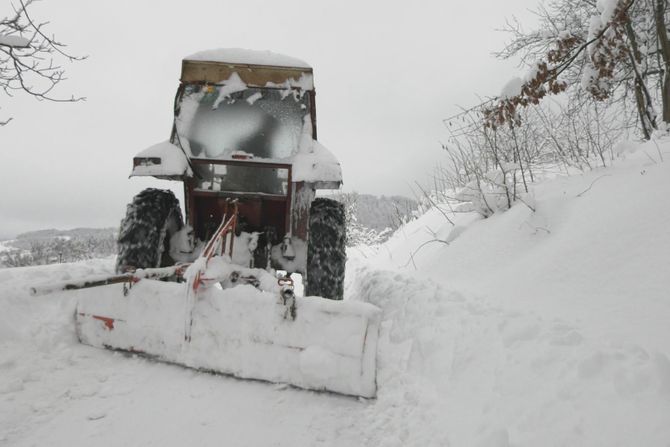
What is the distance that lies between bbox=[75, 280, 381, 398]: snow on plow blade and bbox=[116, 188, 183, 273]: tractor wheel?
36 cm

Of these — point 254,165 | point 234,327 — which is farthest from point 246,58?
point 234,327

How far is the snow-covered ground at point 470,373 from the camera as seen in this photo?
1598 mm

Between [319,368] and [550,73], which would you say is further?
[550,73]

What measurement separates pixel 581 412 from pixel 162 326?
2505mm

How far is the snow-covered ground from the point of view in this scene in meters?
1.60

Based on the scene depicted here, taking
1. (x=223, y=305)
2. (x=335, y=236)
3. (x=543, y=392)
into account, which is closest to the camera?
(x=543, y=392)

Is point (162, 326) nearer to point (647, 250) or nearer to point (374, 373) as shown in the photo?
point (374, 373)

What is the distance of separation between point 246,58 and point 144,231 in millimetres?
2013

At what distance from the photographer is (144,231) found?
127 inches

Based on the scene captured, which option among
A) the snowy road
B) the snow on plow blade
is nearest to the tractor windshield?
the snow on plow blade

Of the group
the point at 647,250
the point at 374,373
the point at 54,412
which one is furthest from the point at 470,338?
the point at 54,412

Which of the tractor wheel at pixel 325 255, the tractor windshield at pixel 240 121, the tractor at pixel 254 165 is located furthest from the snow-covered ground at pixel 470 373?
the tractor windshield at pixel 240 121

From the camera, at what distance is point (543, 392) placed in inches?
66.7

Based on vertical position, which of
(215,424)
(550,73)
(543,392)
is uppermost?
(550,73)
